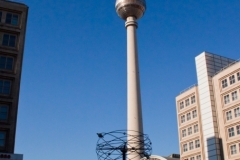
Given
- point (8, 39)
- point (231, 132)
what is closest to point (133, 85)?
point (231, 132)

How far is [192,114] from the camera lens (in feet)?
256

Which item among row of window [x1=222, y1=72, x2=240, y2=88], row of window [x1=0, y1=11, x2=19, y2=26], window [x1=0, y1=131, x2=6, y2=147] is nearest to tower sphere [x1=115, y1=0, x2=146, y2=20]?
row of window [x1=222, y1=72, x2=240, y2=88]

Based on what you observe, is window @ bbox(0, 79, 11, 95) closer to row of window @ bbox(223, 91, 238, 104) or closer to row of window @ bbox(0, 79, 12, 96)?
row of window @ bbox(0, 79, 12, 96)

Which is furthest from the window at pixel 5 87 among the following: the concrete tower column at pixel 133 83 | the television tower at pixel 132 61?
the concrete tower column at pixel 133 83

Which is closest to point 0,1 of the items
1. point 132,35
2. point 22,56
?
point 22,56

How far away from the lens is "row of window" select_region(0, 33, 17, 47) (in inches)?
2178

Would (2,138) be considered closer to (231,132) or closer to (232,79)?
(231,132)

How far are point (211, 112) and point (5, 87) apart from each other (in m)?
40.5

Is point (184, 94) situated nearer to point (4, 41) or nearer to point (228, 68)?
point (228, 68)

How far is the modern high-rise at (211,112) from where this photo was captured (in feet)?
218

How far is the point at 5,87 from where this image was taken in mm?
52594

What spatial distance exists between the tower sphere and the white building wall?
24.4 metres

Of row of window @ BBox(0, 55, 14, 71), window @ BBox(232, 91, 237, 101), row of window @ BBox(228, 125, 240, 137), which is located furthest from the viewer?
window @ BBox(232, 91, 237, 101)

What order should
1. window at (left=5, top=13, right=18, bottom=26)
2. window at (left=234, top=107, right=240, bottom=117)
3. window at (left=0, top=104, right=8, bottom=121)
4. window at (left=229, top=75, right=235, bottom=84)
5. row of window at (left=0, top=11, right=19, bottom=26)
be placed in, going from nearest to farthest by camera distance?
1. window at (left=0, top=104, right=8, bottom=121)
2. row of window at (left=0, top=11, right=19, bottom=26)
3. window at (left=5, top=13, right=18, bottom=26)
4. window at (left=234, top=107, right=240, bottom=117)
5. window at (left=229, top=75, right=235, bottom=84)
